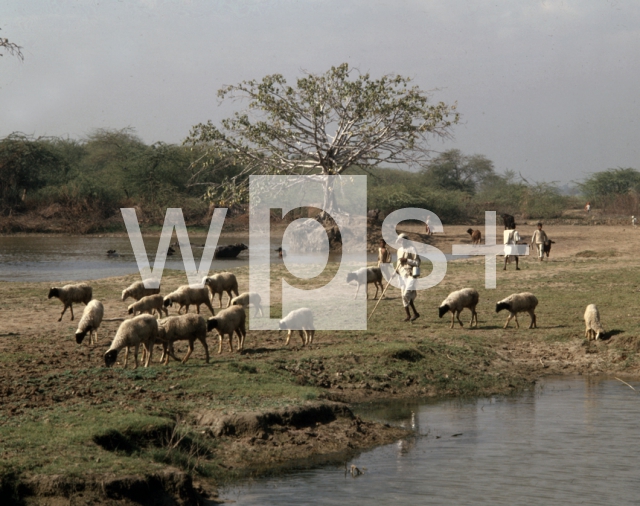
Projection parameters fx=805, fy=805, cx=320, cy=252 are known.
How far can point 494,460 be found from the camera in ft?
29.0

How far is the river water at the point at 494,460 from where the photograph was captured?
7.75m

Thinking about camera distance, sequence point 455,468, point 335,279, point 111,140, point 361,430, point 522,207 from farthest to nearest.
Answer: point 111,140
point 522,207
point 335,279
point 361,430
point 455,468

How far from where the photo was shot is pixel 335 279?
21.6 meters

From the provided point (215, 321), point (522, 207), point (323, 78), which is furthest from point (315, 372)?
point (522, 207)

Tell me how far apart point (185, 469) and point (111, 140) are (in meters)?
60.8

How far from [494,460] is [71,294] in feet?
31.2

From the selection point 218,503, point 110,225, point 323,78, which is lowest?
point 218,503

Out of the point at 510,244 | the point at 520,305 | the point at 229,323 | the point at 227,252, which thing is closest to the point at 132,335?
the point at 229,323

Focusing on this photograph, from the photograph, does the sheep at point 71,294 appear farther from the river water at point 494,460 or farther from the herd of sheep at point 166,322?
the river water at point 494,460

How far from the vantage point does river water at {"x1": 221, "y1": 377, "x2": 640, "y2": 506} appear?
25.4 feet

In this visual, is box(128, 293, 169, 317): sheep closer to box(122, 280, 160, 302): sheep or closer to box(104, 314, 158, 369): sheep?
box(122, 280, 160, 302): sheep

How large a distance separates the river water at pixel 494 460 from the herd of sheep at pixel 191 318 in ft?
9.01

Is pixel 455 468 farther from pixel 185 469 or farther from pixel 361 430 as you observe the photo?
pixel 185 469

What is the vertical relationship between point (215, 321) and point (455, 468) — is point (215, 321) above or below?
above
